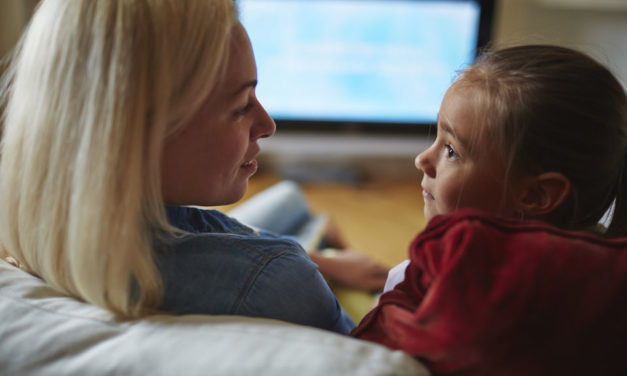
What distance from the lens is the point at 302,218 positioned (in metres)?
1.28

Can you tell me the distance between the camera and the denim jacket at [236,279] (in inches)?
17.6

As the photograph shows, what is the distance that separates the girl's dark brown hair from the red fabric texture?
0.20m

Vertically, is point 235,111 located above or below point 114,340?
above

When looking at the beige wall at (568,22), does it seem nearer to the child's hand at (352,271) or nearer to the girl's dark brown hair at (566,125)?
the child's hand at (352,271)

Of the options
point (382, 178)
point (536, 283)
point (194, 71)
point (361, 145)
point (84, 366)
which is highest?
point (194, 71)

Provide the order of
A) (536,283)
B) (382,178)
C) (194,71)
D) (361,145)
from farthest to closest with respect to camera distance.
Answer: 1. (382,178)
2. (361,145)
3. (194,71)
4. (536,283)

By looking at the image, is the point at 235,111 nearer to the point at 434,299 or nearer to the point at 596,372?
the point at 434,299

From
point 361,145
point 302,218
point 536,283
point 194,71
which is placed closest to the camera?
point 536,283

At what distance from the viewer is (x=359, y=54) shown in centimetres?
212

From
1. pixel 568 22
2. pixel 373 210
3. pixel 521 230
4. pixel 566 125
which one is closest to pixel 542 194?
pixel 566 125

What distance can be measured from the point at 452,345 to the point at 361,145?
192cm

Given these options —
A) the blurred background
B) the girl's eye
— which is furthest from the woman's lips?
the blurred background

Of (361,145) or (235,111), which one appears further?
(361,145)

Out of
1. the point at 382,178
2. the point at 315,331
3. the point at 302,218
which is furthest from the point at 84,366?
the point at 382,178
